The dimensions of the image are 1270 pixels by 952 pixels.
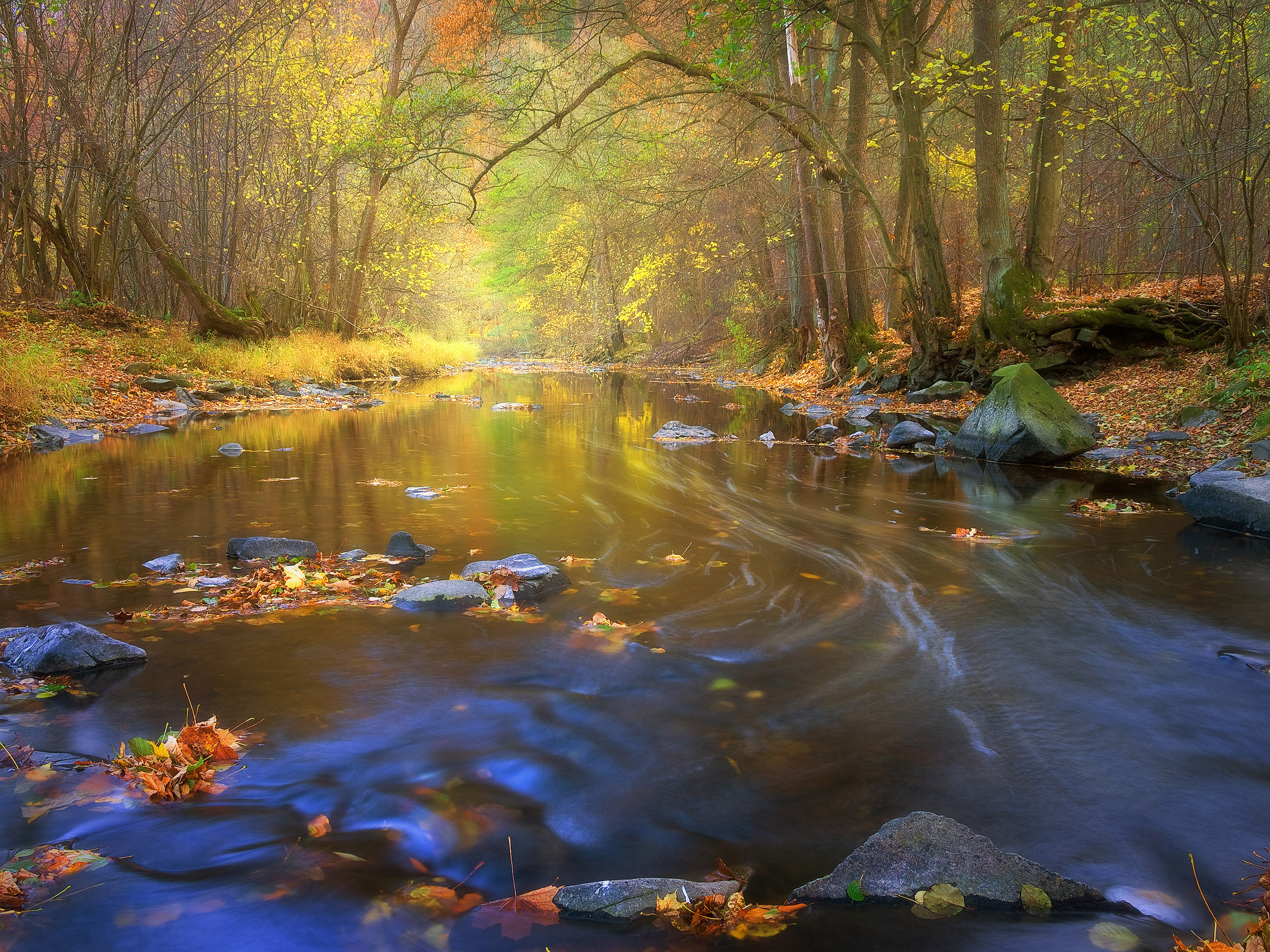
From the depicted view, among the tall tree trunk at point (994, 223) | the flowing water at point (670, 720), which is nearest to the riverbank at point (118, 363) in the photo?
the flowing water at point (670, 720)

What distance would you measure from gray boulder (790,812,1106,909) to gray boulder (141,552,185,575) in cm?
476

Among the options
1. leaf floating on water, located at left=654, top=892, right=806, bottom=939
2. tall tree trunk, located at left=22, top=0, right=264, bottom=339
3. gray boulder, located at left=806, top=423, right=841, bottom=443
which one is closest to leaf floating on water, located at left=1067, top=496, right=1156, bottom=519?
gray boulder, located at left=806, top=423, right=841, bottom=443

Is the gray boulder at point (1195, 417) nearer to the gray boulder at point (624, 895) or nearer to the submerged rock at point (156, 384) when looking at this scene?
the gray boulder at point (624, 895)

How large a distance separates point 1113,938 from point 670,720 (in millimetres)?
1802

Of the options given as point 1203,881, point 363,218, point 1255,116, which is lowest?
point 1203,881

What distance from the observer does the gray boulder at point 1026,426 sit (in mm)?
10344

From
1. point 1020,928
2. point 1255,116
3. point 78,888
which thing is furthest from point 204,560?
point 1255,116

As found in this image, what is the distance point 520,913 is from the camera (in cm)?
240

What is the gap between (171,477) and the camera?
9039mm

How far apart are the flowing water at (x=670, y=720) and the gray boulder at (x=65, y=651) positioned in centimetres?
16

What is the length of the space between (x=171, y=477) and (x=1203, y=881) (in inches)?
376

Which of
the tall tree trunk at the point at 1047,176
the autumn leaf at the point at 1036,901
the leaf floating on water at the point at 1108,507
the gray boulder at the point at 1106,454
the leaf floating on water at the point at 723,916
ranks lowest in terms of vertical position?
the autumn leaf at the point at 1036,901

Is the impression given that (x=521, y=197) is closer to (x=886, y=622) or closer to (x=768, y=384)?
(x=768, y=384)

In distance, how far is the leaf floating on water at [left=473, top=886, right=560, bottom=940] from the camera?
2332 millimetres
